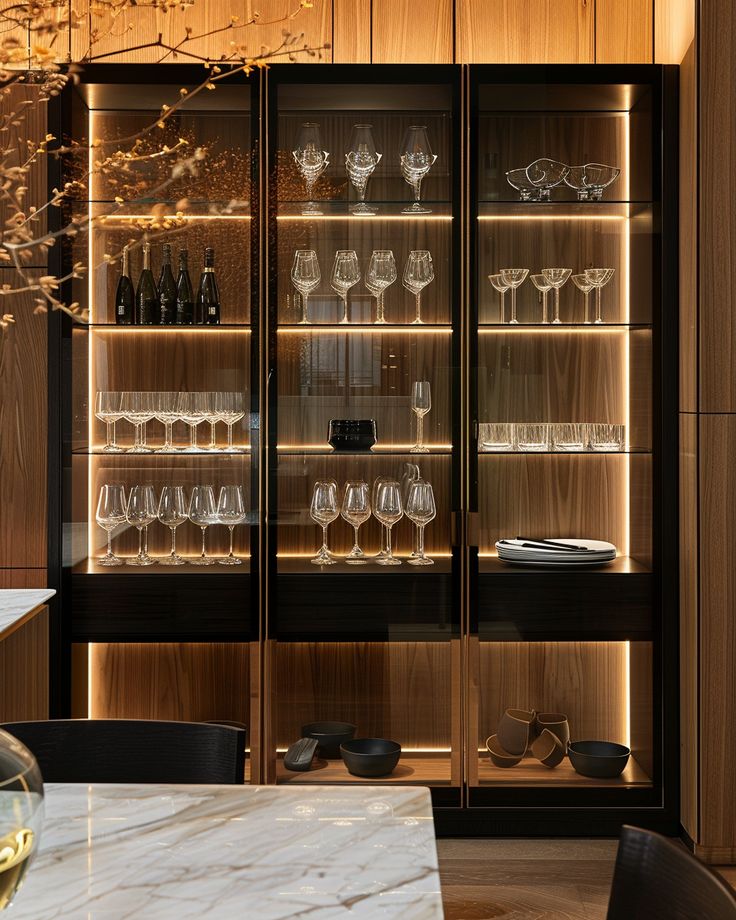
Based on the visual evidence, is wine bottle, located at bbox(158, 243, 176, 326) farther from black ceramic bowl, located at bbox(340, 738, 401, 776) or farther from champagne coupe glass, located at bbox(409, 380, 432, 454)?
black ceramic bowl, located at bbox(340, 738, 401, 776)

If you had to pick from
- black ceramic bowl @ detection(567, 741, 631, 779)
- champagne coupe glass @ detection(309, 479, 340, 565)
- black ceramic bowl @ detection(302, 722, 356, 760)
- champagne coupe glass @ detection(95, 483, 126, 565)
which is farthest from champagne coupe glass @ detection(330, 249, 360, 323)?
black ceramic bowl @ detection(567, 741, 631, 779)

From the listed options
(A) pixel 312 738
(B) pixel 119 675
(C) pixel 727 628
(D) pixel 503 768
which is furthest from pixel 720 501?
(B) pixel 119 675

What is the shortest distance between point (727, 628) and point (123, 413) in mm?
2105

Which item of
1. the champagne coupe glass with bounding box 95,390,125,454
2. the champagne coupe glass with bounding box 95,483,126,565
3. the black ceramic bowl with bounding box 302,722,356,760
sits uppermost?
the champagne coupe glass with bounding box 95,390,125,454

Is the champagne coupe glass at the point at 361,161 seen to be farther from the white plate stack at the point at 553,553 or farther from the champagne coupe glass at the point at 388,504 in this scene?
the white plate stack at the point at 553,553

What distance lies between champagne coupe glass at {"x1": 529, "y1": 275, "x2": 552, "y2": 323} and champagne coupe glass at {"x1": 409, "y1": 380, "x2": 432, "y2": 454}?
0.47 meters

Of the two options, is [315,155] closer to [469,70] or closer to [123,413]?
[469,70]

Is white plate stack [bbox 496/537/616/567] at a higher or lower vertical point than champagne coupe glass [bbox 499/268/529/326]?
lower

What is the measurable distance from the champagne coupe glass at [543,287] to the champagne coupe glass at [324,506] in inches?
36.2

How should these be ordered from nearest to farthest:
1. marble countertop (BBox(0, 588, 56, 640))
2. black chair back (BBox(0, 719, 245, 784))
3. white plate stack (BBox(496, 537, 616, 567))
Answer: black chair back (BBox(0, 719, 245, 784))
marble countertop (BBox(0, 588, 56, 640))
white plate stack (BBox(496, 537, 616, 567))

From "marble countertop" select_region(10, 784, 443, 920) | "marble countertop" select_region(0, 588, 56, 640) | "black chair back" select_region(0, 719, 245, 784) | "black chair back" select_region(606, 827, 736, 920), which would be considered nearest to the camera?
"black chair back" select_region(606, 827, 736, 920)

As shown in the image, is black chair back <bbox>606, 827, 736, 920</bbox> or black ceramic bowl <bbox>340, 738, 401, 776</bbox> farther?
black ceramic bowl <bbox>340, 738, 401, 776</bbox>

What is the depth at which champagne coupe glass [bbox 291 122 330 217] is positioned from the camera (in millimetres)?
3500

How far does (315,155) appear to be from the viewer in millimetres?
3508
